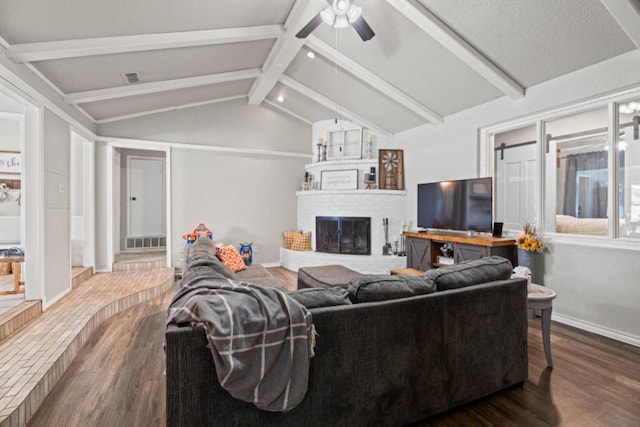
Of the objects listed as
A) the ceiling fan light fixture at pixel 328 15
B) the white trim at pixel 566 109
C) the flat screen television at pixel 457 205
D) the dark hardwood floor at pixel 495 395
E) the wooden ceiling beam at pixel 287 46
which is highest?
the wooden ceiling beam at pixel 287 46

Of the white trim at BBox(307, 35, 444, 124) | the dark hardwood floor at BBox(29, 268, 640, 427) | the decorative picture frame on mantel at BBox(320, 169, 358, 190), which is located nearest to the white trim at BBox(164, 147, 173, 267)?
the dark hardwood floor at BBox(29, 268, 640, 427)

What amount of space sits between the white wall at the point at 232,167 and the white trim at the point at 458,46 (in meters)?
3.61

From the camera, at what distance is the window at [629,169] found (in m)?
2.92

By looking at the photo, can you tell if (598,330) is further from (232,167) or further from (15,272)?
(15,272)

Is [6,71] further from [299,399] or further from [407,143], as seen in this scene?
[407,143]

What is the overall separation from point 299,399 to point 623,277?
3.30 m

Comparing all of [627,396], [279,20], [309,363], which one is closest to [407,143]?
[279,20]

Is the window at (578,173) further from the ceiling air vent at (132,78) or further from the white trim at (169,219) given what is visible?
the white trim at (169,219)

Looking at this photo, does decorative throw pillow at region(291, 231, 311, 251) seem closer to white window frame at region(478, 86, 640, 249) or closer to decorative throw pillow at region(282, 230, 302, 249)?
decorative throw pillow at region(282, 230, 302, 249)

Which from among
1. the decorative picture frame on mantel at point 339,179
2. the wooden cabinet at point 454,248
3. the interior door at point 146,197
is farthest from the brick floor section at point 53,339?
the wooden cabinet at point 454,248

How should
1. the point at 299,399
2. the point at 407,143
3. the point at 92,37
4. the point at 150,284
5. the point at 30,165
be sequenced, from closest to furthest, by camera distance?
the point at 299,399, the point at 92,37, the point at 30,165, the point at 150,284, the point at 407,143

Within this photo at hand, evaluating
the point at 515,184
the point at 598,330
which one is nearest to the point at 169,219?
the point at 515,184

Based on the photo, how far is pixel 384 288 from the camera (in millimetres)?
1705

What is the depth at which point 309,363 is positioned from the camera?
1416 millimetres
